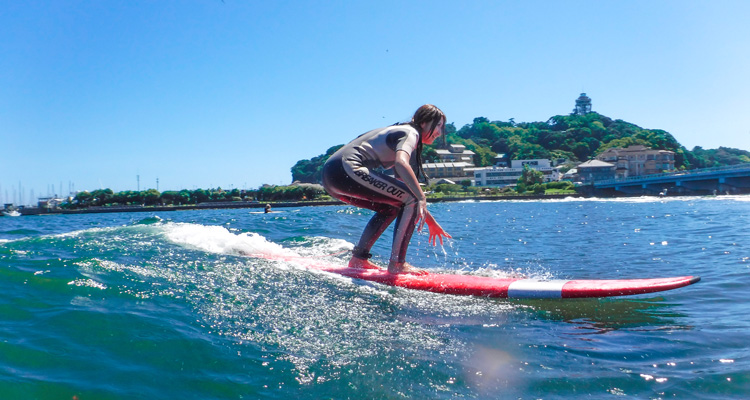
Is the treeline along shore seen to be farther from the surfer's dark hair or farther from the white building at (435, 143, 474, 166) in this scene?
the surfer's dark hair

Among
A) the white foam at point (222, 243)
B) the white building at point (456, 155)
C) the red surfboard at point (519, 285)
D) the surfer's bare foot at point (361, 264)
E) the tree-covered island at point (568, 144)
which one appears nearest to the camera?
the red surfboard at point (519, 285)

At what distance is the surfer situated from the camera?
→ 17.3 ft

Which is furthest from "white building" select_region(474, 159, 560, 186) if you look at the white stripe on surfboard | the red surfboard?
the white stripe on surfboard

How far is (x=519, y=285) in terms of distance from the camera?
4613 millimetres

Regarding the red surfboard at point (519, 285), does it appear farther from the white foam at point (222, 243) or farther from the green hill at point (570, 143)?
the green hill at point (570, 143)

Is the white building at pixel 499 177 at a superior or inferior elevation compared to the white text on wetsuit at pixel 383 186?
superior

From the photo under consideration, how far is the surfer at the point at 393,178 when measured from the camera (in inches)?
208

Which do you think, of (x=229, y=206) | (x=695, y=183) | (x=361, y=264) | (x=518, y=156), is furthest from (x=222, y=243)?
(x=518, y=156)

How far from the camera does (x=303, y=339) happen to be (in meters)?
3.05

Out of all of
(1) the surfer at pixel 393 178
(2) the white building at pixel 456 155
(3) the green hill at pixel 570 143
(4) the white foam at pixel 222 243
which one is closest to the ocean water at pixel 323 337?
(1) the surfer at pixel 393 178

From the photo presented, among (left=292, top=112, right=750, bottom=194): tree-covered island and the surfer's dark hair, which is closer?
the surfer's dark hair

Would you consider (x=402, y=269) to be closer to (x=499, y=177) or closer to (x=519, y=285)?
(x=519, y=285)

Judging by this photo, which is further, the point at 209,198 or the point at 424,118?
the point at 209,198

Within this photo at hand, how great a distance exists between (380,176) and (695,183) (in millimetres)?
74230
